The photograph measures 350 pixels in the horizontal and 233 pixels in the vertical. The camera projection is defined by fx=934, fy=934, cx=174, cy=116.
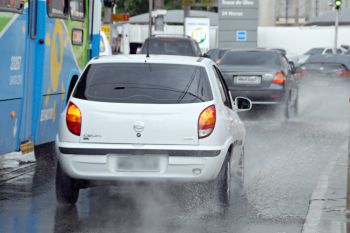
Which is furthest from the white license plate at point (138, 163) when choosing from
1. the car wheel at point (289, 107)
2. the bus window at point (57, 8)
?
the car wheel at point (289, 107)

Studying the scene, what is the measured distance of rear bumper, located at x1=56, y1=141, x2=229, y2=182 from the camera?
875 cm

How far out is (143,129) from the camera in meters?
8.77

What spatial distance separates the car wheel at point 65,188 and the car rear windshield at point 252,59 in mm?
12552

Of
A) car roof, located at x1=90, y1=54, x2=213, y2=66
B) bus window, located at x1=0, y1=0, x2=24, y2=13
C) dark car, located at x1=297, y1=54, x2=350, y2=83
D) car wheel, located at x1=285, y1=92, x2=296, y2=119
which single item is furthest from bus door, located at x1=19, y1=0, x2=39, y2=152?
dark car, located at x1=297, y1=54, x2=350, y2=83

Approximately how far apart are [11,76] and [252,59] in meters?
12.2

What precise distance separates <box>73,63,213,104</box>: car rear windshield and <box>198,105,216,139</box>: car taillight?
156 mm

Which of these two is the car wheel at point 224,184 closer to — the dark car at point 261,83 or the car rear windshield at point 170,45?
the dark car at point 261,83

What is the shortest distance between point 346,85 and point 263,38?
120ft

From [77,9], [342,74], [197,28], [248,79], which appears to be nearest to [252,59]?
[248,79]

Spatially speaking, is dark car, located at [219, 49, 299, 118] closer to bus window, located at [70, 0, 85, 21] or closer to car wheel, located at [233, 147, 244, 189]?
bus window, located at [70, 0, 85, 21]

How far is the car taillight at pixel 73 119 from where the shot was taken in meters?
8.90

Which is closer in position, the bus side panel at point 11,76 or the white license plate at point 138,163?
the white license plate at point 138,163

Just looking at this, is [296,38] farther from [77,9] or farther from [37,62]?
[37,62]

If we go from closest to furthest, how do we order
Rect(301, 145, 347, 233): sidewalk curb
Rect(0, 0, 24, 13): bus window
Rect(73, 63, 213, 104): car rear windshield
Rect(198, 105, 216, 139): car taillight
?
Rect(301, 145, 347, 233): sidewalk curb
Rect(198, 105, 216, 139): car taillight
Rect(73, 63, 213, 104): car rear windshield
Rect(0, 0, 24, 13): bus window
